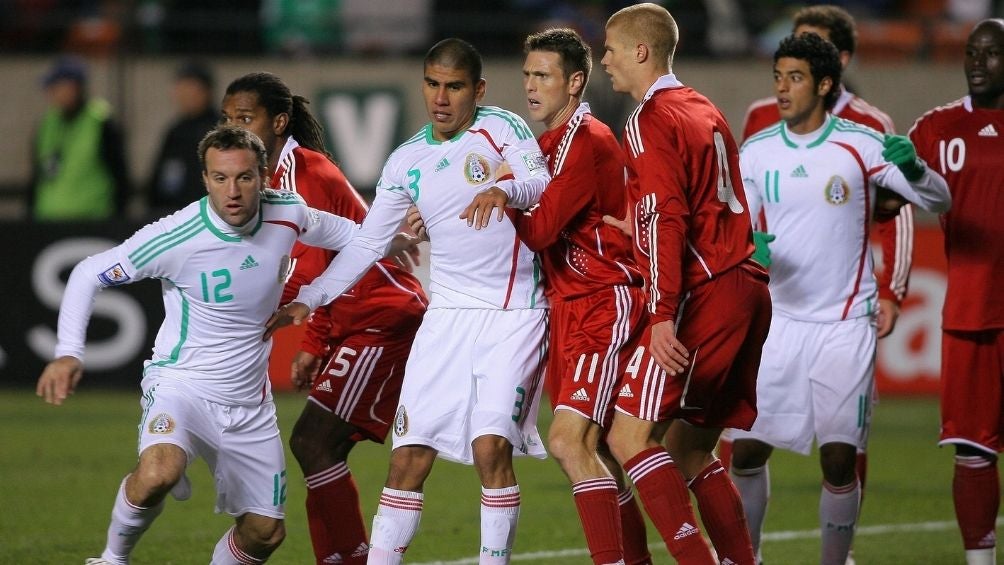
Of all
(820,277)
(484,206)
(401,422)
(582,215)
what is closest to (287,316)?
(401,422)

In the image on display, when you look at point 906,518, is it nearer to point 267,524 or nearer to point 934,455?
point 934,455

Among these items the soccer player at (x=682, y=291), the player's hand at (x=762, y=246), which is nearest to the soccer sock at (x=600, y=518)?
the soccer player at (x=682, y=291)

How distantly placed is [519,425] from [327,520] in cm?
110

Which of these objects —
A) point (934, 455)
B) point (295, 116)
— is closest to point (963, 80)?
point (934, 455)

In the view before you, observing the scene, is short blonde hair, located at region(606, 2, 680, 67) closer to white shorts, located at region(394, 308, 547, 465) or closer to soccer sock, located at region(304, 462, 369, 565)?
white shorts, located at region(394, 308, 547, 465)

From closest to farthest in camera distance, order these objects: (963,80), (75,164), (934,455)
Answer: (934,455) → (75,164) → (963,80)

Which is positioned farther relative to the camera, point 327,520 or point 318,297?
point 327,520

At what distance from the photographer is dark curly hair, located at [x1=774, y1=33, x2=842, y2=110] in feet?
22.1

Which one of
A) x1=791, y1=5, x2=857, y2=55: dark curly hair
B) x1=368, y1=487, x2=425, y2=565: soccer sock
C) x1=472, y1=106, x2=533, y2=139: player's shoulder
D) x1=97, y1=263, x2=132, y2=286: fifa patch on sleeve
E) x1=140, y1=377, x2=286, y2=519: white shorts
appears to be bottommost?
x1=368, y1=487, x2=425, y2=565: soccer sock

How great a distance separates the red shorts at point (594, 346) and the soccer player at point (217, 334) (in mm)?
1148

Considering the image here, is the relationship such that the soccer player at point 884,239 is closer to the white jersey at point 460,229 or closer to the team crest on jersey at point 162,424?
the white jersey at point 460,229

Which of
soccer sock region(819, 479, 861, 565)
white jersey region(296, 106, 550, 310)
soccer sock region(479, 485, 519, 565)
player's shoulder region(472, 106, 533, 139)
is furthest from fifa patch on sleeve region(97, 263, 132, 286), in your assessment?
soccer sock region(819, 479, 861, 565)

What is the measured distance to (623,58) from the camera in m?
5.84

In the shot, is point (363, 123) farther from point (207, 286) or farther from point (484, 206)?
point (484, 206)
